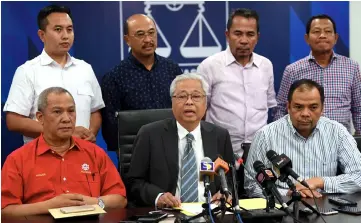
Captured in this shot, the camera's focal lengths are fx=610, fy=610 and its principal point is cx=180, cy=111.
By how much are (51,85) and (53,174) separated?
100 cm

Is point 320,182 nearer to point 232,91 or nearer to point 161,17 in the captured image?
point 232,91

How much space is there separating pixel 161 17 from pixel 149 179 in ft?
6.95

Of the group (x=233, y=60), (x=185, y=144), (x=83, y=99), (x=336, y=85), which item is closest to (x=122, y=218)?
(x=185, y=144)

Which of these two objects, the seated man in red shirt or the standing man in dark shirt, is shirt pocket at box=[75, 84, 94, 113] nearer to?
the standing man in dark shirt

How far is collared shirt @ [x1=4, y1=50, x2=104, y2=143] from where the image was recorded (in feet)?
13.1

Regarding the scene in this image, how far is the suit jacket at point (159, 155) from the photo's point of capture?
132 inches

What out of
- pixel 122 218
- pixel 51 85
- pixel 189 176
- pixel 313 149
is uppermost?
pixel 51 85

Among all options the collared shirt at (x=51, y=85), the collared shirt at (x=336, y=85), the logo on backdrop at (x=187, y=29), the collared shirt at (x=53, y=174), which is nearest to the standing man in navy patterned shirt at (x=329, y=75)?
the collared shirt at (x=336, y=85)

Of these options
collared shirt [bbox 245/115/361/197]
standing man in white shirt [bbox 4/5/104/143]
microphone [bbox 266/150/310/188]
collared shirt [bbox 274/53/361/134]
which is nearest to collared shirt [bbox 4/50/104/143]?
standing man in white shirt [bbox 4/5/104/143]

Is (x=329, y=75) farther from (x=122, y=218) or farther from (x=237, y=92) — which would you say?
(x=122, y=218)

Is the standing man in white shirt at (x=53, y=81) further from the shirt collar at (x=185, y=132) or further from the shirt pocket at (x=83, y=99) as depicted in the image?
the shirt collar at (x=185, y=132)

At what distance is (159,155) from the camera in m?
3.38

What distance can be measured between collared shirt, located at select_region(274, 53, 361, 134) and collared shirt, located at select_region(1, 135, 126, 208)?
1.80m

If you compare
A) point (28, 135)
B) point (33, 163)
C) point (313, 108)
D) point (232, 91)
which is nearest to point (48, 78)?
point (28, 135)
